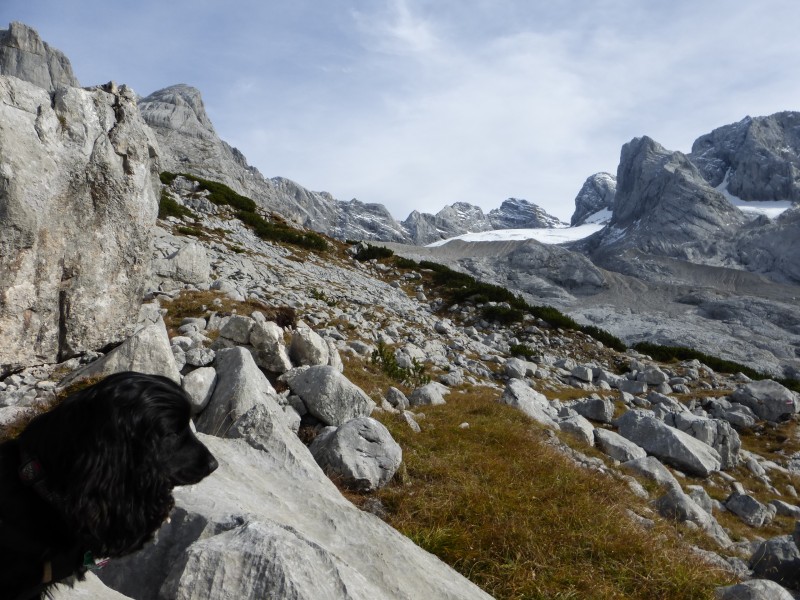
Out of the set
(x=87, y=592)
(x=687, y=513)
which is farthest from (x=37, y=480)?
(x=687, y=513)

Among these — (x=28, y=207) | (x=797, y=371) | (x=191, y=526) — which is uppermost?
(x=28, y=207)

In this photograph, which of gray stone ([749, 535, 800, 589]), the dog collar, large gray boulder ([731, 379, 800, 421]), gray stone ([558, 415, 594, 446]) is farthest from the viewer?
large gray boulder ([731, 379, 800, 421])

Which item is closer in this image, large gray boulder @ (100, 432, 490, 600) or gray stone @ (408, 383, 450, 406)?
large gray boulder @ (100, 432, 490, 600)

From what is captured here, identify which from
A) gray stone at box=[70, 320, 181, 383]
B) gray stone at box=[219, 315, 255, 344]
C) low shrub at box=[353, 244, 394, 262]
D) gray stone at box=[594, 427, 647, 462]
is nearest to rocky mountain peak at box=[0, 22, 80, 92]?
low shrub at box=[353, 244, 394, 262]

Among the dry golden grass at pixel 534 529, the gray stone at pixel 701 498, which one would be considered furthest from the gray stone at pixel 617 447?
the dry golden grass at pixel 534 529

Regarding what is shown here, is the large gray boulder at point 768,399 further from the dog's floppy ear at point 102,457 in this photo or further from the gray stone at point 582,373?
the dog's floppy ear at point 102,457

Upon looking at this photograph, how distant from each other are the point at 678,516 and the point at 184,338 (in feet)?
28.5

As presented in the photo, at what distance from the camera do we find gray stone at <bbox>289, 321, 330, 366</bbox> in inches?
362

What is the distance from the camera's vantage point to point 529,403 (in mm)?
11641

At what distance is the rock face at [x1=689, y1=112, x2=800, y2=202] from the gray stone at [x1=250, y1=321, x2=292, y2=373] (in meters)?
199

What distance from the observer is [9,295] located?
6289mm

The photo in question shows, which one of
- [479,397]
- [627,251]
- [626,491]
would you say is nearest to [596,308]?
[479,397]

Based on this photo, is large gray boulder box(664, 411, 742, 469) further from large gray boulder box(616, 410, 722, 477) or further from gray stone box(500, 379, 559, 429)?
gray stone box(500, 379, 559, 429)

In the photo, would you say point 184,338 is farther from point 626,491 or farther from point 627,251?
point 627,251
